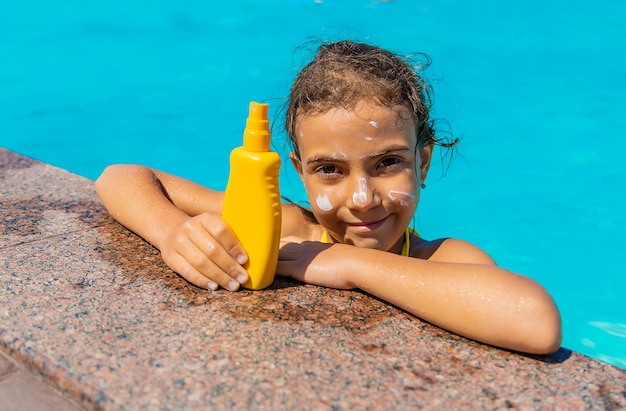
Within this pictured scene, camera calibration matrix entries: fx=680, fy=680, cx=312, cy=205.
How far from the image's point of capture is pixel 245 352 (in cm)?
193

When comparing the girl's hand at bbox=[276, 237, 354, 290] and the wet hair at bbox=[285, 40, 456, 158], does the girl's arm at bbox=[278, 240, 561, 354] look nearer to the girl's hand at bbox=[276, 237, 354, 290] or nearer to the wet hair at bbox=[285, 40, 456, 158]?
the girl's hand at bbox=[276, 237, 354, 290]

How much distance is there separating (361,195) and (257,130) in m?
0.53

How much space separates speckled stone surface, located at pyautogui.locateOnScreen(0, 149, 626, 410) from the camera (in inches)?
69.1

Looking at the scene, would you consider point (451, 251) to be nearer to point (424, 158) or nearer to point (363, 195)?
point (424, 158)

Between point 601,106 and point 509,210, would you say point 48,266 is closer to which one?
A: point 509,210

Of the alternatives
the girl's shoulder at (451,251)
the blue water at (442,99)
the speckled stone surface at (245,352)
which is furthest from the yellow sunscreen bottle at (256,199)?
the blue water at (442,99)

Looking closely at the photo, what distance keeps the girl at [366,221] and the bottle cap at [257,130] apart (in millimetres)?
315

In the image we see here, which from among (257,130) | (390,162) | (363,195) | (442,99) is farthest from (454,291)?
(442,99)

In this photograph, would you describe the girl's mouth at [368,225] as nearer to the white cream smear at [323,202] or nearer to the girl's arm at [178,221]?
the white cream smear at [323,202]

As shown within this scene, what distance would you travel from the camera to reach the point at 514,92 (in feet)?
25.0

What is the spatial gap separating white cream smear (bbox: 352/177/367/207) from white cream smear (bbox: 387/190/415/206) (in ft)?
0.38

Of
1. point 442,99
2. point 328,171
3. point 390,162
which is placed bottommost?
point 328,171

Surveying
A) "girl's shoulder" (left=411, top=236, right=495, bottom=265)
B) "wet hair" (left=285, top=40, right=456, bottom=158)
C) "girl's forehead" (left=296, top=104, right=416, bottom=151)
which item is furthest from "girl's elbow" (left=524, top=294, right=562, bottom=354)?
"wet hair" (left=285, top=40, right=456, bottom=158)

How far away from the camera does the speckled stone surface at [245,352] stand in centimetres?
175
